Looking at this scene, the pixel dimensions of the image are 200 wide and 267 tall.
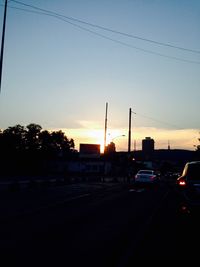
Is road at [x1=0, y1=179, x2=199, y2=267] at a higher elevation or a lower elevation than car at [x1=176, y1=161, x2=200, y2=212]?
lower

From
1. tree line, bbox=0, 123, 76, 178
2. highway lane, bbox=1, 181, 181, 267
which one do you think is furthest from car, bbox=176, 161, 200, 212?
tree line, bbox=0, 123, 76, 178

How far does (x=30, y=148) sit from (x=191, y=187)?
105200 millimetres

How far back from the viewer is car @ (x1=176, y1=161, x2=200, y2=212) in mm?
13359

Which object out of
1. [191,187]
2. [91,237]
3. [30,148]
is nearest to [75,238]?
[91,237]

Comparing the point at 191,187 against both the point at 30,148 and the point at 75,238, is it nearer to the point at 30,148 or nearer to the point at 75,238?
the point at 75,238

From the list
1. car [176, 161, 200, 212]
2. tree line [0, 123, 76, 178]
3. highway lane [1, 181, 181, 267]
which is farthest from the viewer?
tree line [0, 123, 76, 178]

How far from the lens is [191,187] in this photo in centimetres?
1361

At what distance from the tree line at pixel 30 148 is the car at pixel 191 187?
65.7 m

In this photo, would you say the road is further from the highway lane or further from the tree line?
the tree line

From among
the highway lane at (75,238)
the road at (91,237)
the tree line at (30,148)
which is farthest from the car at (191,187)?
the tree line at (30,148)

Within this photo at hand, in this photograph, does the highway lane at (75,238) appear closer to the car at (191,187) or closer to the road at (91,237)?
the road at (91,237)

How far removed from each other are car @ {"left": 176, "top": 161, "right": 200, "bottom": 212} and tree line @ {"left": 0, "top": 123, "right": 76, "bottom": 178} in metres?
65.7

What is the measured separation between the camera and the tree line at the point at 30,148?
92.6m

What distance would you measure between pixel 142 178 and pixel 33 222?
29470 mm
